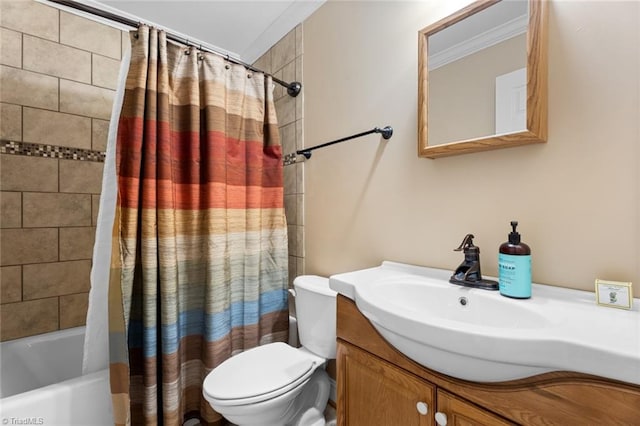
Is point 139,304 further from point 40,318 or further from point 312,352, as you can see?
point 40,318

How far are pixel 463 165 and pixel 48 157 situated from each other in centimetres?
222

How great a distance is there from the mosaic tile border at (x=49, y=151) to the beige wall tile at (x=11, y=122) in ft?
0.11

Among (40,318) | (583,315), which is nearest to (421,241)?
(583,315)

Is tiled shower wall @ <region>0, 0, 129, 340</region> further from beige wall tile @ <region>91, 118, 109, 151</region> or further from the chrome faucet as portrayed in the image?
the chrome faucet

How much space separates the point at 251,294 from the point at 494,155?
4.26 ft

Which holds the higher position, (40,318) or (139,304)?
(139,304)

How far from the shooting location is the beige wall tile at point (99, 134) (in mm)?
1918

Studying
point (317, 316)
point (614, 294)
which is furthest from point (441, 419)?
point (317, 316)

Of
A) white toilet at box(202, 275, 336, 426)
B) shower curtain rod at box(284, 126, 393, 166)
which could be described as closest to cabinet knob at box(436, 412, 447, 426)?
white toilet at box(202, 275, 336, 426)

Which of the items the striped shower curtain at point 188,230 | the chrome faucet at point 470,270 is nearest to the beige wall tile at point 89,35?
the striped shower curtain at point 188,230

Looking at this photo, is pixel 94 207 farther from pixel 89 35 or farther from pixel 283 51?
pixel 283 51

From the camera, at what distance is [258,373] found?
1.24m

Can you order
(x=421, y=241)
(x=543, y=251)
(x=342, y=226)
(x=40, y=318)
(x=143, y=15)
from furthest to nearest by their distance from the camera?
1. (x=143, y=15)
2. (x=40, y=318)
3. (x=342, y=226)
4. (x=421, y=241)
5. (x=543, y=251)

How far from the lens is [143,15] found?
1.96 metres
